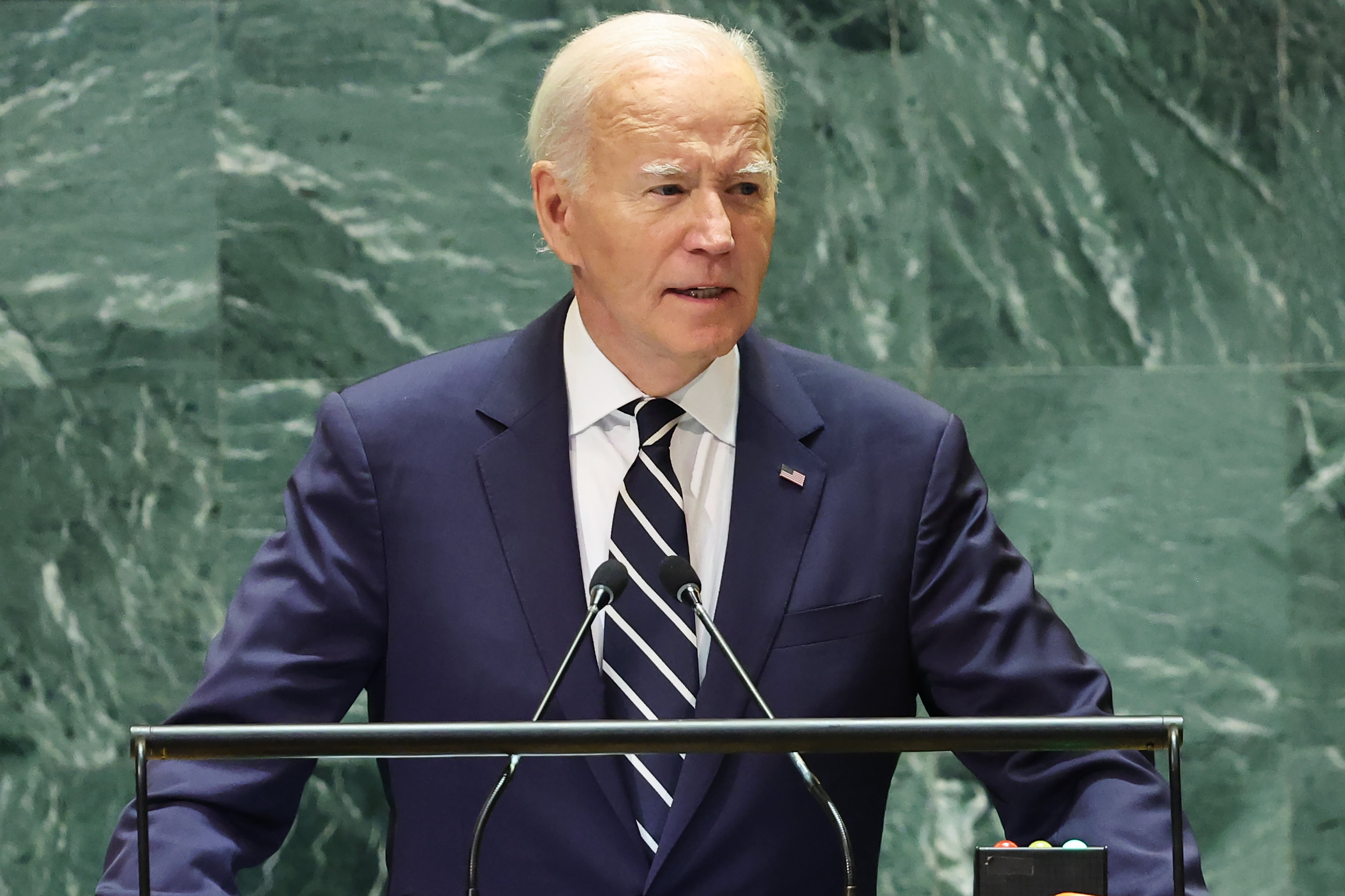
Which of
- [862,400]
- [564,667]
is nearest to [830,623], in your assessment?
[862,400]

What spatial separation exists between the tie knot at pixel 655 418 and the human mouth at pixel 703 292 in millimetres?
171

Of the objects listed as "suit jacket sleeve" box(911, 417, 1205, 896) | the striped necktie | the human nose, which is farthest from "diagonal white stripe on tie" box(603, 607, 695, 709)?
the human nose

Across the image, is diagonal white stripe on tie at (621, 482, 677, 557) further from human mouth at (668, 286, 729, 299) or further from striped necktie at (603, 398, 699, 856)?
human mouth at (668, 286, 729, 299)

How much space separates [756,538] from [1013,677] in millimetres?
389

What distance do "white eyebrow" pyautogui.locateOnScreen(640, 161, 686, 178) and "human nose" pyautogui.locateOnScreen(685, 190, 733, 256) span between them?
0.12 ft

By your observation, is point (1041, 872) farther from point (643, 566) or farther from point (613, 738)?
point (643, 566)

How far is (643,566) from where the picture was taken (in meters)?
1.99

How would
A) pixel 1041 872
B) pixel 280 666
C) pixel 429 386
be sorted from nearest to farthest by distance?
pixel 1041 872 → pixel 280 666 → pixel 429 386

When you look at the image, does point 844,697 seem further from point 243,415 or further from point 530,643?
point 243,415

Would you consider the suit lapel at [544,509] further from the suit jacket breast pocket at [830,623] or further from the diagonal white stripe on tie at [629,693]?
the suit jacket breast pocket at [830,623]

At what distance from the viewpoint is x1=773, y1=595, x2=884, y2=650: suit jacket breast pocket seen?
2018 mm

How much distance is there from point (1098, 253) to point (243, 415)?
173cm

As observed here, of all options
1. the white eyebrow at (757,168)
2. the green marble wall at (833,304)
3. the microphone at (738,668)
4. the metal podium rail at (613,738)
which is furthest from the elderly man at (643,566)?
the green marble wall at (833,304)

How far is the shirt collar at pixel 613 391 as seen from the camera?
2105 millimetres
